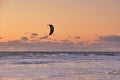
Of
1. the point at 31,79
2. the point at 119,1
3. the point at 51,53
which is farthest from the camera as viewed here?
the point at 51,53

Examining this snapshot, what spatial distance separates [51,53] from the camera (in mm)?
33875

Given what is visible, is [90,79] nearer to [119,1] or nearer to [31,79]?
[31,79]

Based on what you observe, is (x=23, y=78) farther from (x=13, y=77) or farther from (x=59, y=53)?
(x=59, y=53)

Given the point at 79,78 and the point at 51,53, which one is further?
the point at 51,53

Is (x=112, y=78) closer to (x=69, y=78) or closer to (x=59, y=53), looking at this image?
(x=69, y=78)

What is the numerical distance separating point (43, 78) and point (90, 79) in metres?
1.50

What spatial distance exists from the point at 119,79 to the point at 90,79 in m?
0.96

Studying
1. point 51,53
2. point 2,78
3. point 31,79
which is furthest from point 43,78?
point 51,53

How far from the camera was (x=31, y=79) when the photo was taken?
38.4ft

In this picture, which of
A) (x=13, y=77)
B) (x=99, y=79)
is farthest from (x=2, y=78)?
(x=99, y=79)

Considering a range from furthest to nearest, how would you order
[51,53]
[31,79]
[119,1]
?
[51,53], [31,79], [119,1]

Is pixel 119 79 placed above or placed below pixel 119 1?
below

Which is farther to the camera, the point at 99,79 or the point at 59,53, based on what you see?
the point at 59,53

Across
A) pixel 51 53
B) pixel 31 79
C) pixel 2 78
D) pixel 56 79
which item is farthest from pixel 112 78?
pixel 51 53
